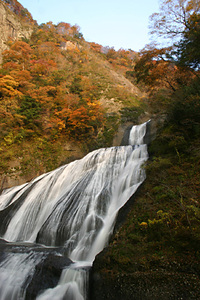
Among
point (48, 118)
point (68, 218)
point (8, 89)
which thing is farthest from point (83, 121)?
point (68, 218)

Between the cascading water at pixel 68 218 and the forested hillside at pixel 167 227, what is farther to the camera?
the cascading water at pixel 68 218

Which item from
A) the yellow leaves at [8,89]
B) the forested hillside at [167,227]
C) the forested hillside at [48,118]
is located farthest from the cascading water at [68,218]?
the yellow leaves at [8,89]

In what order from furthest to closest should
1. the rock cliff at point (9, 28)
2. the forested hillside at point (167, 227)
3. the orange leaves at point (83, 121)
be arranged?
the rock cliff at point (9, 28), the orange leaves at point (83, 121), the forested hillside at point (167, 227)

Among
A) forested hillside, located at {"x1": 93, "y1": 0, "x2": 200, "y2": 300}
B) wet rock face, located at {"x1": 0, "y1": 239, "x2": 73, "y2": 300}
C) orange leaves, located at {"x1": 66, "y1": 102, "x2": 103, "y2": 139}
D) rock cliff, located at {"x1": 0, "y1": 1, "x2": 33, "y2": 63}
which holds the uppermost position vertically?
rock cliff, located at {"x1": 0, "y1": 1, "x2": 33, "y2": 63}

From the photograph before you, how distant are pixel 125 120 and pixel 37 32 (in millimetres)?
34382

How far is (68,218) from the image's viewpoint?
664cm

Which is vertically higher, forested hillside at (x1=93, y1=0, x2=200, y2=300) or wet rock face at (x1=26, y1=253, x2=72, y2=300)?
forested hillside at (x1=93, y1=0, x2=200, y2=300)

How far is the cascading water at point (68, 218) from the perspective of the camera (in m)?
4.16

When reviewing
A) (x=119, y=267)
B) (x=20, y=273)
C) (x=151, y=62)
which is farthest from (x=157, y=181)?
(x=151, y=62)

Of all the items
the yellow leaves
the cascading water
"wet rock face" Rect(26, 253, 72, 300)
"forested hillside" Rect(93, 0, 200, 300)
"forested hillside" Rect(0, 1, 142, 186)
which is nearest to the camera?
"forested hillside" Rect(93, 0, 200, 300)

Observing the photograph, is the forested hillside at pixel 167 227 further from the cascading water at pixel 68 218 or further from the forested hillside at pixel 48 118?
the forested hillside at pixel 48 118

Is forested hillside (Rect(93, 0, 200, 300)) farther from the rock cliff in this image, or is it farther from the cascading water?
the rock cliff

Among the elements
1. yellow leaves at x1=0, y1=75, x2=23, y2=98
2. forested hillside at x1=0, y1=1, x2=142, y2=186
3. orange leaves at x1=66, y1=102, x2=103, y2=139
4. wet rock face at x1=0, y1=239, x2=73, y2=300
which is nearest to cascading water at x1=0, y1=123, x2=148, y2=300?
wet rock face at x1=0, y1=239, x2=73, y2=300

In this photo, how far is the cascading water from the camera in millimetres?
4160
